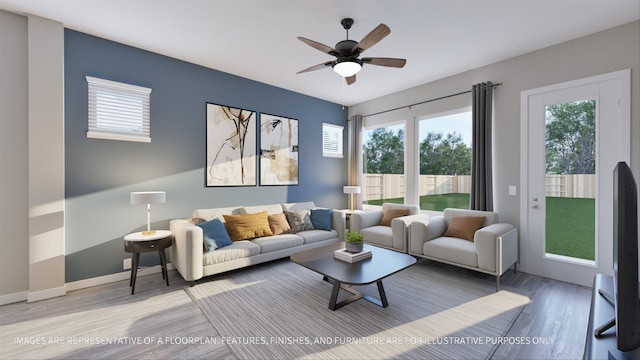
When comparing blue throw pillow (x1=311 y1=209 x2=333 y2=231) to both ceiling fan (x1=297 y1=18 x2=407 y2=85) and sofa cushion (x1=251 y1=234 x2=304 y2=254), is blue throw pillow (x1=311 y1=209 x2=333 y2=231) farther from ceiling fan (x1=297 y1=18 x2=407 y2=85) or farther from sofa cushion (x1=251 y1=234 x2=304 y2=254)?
ceiling fan (x1=297 y1=18 x2=407 y2=85)

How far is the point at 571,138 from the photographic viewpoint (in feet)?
10.9

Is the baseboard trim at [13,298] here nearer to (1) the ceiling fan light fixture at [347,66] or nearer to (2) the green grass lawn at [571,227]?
(1) the ceiling fan light fixture at [347,66]

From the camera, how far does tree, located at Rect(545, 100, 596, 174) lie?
320 centimetres

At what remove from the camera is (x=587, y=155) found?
3209 mm

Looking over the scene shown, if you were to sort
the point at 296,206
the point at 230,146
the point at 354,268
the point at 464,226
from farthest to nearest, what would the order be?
the point at 296,206 → the point at 230,146 → the point at 464,226 → the point at 354,268

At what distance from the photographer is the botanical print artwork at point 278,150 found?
4.75 metres

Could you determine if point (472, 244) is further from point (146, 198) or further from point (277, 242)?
point (146, 198)

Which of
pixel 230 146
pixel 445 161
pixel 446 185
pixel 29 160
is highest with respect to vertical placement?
pixel 230 146

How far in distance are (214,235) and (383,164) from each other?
12.3 feet

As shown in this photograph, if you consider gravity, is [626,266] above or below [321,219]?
above

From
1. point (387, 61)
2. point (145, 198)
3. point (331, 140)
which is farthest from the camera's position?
point (331, 140)

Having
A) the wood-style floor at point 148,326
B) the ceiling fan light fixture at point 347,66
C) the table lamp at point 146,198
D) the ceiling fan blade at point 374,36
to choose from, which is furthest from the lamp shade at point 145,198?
the ceiling fan blade at point 374,36

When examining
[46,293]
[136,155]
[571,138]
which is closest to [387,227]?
[571,138]

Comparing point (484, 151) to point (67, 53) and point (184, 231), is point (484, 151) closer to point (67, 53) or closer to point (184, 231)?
point (184, 231)
